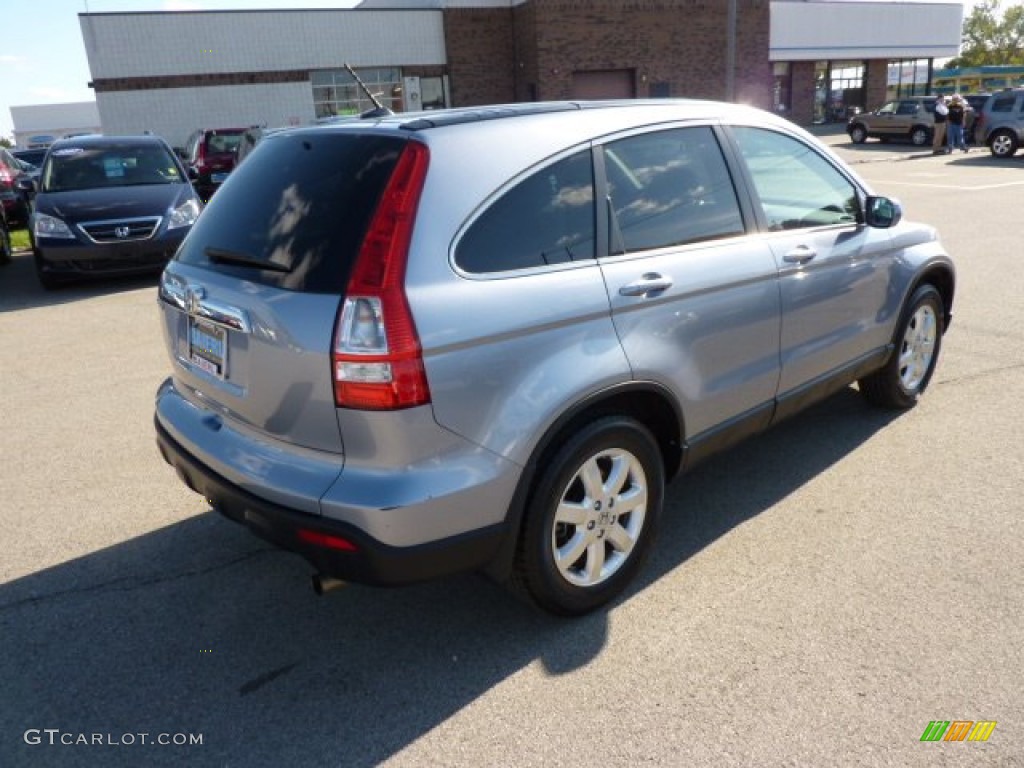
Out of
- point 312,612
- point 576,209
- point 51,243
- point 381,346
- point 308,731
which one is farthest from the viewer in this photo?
point 51,243

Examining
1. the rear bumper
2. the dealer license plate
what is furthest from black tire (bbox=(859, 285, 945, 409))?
the dealer license plate

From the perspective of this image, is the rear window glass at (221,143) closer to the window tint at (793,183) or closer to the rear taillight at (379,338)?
the window tint at (793,183)

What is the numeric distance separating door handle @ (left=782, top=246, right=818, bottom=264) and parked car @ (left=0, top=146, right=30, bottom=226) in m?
12.6

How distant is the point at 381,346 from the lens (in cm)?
240

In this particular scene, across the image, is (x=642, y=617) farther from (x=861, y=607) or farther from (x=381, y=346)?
(x=381, y=346)

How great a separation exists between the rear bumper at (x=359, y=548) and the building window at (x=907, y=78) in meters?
50.0

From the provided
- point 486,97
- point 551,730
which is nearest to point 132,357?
point 551,730

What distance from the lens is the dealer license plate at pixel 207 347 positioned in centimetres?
290

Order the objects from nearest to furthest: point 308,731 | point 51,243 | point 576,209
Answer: point 308,731 < point 576,209 < point 51,243

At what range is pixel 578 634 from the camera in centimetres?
300

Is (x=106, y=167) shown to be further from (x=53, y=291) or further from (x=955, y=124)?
(x=955, y=124)

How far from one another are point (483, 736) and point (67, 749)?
128cm


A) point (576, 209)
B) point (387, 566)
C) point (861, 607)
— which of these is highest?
point (576, 209)

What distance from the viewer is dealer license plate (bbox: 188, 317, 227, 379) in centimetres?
290
